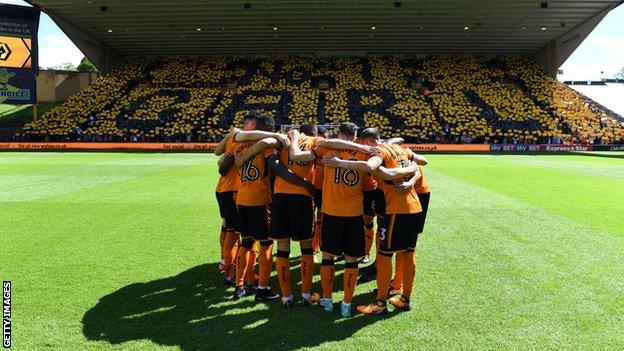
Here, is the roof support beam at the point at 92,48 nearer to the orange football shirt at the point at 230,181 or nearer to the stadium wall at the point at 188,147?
the stadium wall at the point at 188,147

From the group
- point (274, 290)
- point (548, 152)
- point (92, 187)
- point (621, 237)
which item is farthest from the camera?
point (548, 152)

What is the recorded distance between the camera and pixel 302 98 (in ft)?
126

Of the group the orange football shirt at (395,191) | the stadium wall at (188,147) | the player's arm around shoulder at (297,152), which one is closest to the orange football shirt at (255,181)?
the player's arm around shoulder at (297,152)

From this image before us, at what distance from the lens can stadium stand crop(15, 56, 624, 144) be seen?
3438cm

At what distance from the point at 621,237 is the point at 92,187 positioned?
45.2 feet

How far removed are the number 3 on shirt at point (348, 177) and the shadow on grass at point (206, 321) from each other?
1.49 metres

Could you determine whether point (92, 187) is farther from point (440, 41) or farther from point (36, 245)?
point (440, 41)

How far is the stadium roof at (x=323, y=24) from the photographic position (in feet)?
101

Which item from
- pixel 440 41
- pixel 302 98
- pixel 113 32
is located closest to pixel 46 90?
pixel 113 32

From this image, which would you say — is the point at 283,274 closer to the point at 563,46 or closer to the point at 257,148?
the point at 257,148

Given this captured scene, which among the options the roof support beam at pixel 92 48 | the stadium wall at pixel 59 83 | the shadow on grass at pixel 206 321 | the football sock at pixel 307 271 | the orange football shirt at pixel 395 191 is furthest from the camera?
the stadium wall at pixel 59 83

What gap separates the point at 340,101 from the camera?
37812mm

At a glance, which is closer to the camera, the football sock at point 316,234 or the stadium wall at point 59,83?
the football sock at point 316,234

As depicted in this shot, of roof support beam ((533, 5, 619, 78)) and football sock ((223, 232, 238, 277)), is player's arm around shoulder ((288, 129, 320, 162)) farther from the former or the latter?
roof support beam ((533, 5, 619, 78))
